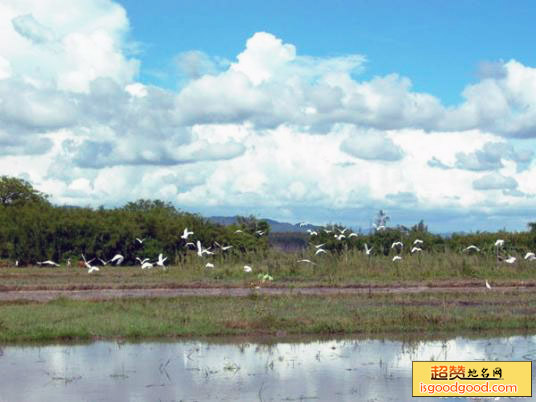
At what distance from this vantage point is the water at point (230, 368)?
10.3 m

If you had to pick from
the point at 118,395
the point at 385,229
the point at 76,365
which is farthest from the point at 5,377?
the point at 385,229

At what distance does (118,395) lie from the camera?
10188mm

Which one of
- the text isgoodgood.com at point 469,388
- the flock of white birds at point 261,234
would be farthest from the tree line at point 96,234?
the text isgoodgood.com at point 469,388

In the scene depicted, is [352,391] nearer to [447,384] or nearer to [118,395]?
[447,384]

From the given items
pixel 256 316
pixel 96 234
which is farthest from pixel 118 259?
pixel 256 316

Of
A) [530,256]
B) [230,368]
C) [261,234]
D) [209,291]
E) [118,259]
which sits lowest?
[230,368]

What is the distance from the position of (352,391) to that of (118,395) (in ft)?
9.25

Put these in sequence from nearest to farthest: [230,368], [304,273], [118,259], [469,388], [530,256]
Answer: [469,388] < [230,368] < [304,273] < [530,256] < [118,259]

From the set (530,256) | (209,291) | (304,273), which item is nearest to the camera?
(209,291)

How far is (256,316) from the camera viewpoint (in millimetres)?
16188

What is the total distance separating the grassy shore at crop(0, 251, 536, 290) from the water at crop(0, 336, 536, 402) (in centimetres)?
971

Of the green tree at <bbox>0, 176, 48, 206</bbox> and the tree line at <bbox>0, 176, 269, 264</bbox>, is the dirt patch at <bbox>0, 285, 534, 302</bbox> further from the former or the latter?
the green tree at <bbox>0, 176, 48, 206</bbox>

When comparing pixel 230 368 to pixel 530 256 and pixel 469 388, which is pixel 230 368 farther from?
pixel 530 256

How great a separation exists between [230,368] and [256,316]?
4.36 m
